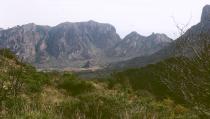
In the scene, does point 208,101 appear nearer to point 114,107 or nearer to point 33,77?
point 114,107

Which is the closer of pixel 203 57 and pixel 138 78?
pixel 203 57

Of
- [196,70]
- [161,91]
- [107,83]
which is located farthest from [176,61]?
[161,91]

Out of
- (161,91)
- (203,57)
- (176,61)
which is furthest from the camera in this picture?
(161,91)

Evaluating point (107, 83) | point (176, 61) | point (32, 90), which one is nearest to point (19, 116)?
point (176, 61)

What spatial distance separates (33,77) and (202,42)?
18598mm

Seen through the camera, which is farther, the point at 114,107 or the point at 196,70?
the point at 114,107

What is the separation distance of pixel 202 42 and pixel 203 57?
0.30 m

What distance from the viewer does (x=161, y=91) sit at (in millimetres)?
36750

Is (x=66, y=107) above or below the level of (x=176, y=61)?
below

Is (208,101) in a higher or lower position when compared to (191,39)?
lower

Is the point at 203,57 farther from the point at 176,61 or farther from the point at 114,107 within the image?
the point at 114,107

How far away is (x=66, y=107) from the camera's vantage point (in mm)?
14469

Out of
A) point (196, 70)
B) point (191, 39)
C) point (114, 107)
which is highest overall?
point (191, 39)

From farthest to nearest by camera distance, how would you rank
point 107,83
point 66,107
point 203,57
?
point 107,83 → point 66,107 → point 203,57
